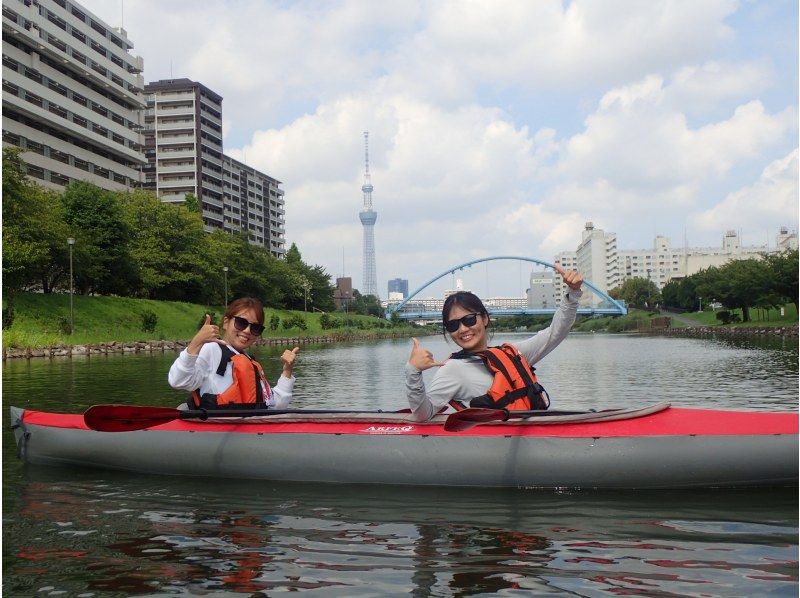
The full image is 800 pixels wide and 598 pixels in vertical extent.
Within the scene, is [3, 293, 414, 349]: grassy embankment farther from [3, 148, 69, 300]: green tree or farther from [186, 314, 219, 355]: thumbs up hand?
[186, 314, 219, 355]: thumbs up hand

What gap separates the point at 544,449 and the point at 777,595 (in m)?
2.50

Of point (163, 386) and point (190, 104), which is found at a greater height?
point (190, 104)

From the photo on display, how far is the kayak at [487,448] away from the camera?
6.21 m

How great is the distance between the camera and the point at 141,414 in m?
7.56

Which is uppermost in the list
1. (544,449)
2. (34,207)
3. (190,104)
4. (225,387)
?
(190,104)

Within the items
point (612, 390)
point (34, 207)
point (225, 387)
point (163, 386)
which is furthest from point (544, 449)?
point (34, 207)

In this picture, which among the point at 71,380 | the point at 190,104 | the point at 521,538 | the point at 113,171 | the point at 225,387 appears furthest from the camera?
the point at 190,104

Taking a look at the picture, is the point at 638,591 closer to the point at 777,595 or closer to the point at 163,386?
the point at 777,595

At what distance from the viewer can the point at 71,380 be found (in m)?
19.4

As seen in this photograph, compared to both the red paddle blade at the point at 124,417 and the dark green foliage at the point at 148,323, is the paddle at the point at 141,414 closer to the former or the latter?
the red paddle blade at the point at 124,417

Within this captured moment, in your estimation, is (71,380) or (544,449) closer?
(544,449)

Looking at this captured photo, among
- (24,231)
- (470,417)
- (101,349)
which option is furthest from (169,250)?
(470,417)

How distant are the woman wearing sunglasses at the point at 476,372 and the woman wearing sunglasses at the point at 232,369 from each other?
155 centimetres

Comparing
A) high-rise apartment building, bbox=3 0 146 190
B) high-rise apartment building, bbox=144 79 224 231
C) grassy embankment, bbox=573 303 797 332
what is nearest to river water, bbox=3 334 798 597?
high-rise apartment building, bbox=3 0 146 190
